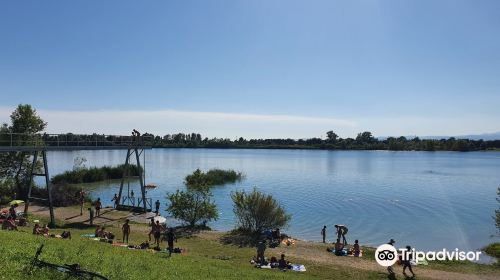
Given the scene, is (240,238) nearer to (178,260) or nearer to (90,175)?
(178,260)

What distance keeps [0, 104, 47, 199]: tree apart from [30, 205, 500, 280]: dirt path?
901 centimetres

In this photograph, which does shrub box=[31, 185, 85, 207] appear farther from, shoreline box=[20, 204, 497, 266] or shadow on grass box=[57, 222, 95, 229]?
shadow on grass box=[57, 222, 95, 229]

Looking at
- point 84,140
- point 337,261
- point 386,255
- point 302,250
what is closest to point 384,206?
point 302,250

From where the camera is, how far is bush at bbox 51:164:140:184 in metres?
70.1

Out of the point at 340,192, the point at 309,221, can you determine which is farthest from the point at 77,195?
the point at 340,192

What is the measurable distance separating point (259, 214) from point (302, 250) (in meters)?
7.14

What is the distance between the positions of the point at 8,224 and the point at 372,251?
23.5 meters

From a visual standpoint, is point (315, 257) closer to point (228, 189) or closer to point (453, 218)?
point (453, 218)

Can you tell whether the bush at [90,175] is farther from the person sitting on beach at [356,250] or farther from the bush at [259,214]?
the person sitting on beach at [356,250]

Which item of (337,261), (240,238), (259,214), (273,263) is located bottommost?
(240,238)

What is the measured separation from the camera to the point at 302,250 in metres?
29.7

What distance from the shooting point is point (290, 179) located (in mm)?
88750

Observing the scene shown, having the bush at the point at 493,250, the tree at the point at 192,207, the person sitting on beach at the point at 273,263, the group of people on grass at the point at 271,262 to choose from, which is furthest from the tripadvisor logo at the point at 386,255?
the tree at the point at 192,207

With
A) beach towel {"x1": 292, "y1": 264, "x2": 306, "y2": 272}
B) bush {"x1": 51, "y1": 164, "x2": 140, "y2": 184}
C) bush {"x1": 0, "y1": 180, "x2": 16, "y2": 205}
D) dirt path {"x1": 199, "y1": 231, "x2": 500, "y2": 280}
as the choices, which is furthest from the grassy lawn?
bush {"x1": 51, "y1": 164, "x2": 140, "y2": 184}
